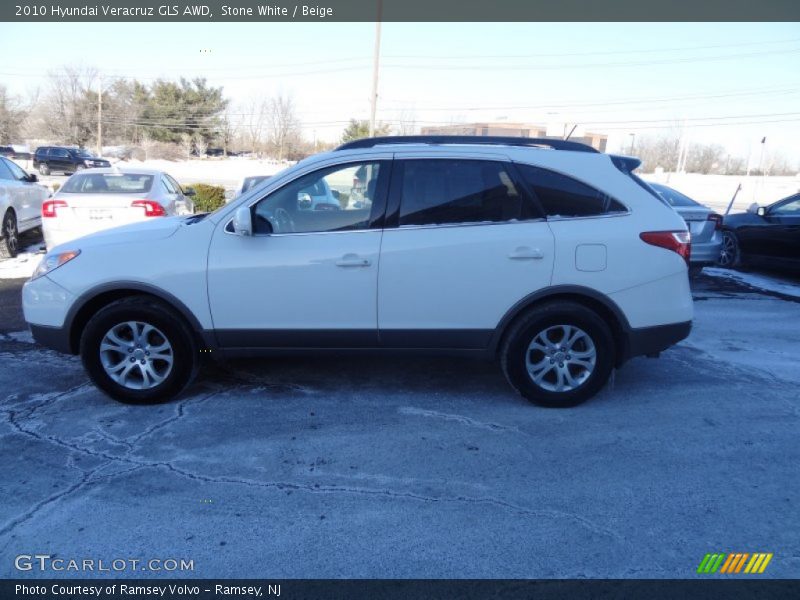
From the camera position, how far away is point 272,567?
2.78m

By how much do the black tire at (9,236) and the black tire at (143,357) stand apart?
675 cm

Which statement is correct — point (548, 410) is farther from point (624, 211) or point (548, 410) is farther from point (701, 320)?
point (701, 320)

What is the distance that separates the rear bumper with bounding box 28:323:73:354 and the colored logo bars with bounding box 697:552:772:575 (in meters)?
4.26

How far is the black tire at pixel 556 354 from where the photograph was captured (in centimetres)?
443

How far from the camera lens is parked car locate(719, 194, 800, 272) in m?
9.67

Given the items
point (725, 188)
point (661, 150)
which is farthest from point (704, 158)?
point (725, 188)

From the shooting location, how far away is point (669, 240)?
4434mm

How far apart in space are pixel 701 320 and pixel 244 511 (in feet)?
20.0

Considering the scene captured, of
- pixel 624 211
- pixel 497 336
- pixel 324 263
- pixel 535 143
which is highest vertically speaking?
pixel 535 143

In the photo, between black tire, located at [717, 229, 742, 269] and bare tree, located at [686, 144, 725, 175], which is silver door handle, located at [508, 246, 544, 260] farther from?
bare tree, located at [686, 144, 725, 175]

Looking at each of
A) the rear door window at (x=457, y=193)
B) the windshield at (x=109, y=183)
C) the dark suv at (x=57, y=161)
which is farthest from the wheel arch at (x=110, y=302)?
the dark suv at (x=57, y=161)

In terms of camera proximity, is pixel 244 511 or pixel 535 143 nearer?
pixel 244 511

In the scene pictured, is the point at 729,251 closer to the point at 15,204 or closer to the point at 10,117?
the point at 15,204
